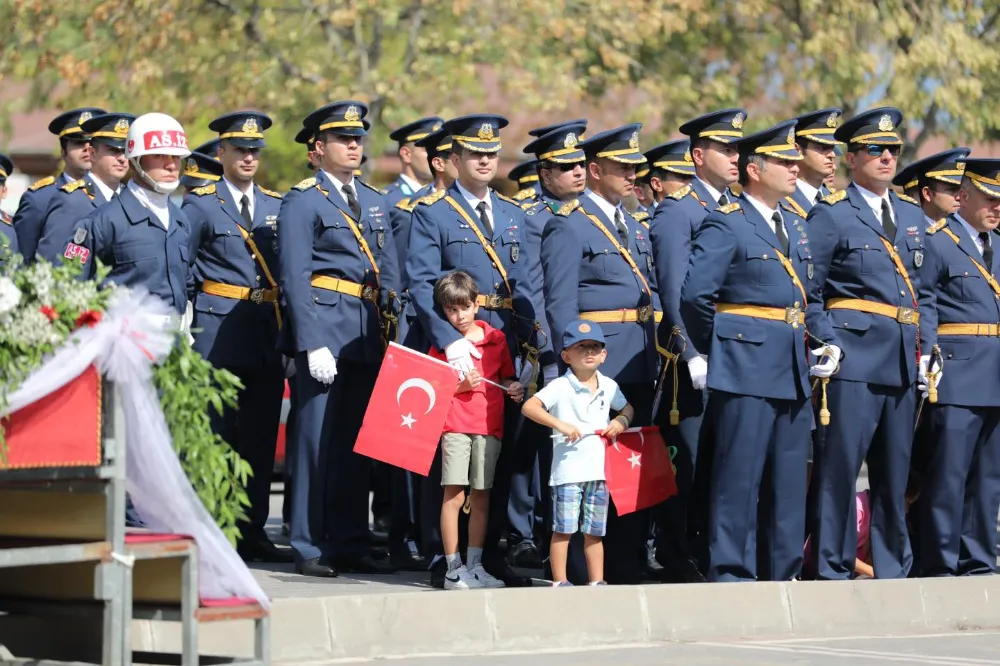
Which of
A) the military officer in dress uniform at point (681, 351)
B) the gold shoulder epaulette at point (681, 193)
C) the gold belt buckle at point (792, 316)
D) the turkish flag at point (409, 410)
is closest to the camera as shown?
the turkish flag at point (409, 410)

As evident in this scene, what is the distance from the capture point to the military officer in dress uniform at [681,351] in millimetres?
10656

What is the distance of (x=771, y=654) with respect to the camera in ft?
28.8

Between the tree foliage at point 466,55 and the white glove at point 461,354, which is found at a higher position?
the tree foliage at point 466,55

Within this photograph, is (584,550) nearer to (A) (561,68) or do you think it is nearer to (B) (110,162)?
(B) (110,162)

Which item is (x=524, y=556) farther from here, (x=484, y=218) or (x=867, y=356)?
(x=867, y=356)

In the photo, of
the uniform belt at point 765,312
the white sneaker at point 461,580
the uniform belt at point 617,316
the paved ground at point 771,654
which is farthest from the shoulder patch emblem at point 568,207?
the paved ground at point 771,654

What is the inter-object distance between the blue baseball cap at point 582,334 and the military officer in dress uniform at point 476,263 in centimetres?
57

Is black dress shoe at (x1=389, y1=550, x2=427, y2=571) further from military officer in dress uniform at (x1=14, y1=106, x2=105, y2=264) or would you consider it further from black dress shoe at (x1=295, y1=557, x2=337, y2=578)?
military officer in dress uniform at (x1=14, y1=106, x2=105, y2=264)

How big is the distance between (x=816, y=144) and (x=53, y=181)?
4479mm

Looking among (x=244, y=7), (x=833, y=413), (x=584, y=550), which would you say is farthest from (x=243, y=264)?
(x=244, y=7)

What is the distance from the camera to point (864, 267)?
10.7m

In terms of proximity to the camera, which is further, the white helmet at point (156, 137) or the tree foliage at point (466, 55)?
the tree foliage at point (466, 55)

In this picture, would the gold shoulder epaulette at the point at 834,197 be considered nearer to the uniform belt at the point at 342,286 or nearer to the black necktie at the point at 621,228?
the black necktie at the point at 621,228

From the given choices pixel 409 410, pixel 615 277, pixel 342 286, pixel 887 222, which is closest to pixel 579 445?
pixel 409 410
